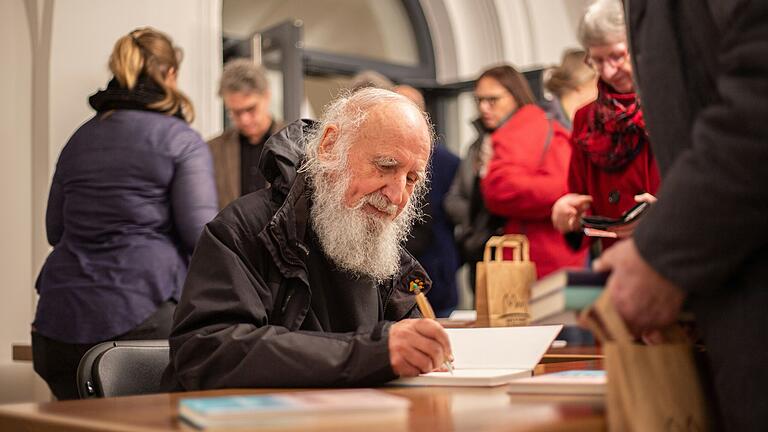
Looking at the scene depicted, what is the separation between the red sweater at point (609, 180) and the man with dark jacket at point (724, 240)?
6.68 feet

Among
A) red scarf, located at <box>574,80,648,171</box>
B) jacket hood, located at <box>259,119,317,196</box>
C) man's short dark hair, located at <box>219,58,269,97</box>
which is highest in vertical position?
man's short dark hair, located at <box>219,58,269,97</box>

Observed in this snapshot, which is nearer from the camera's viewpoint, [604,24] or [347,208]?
[347,208]

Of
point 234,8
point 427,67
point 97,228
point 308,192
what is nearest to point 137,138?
point 97,228

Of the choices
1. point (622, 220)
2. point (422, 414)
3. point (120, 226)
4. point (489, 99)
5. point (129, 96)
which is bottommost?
point (422, 414)

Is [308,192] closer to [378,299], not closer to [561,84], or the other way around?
[378,299]

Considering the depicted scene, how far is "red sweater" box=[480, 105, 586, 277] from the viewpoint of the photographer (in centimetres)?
458

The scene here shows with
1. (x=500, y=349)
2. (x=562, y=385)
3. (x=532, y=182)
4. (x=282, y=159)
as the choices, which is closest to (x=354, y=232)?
(x=282, y=159)

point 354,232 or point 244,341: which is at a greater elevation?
point 354,232

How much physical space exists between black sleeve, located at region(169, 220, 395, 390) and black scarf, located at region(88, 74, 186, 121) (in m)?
1.83

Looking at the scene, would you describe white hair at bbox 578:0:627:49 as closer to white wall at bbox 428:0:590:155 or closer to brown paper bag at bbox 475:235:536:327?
brown paper bag at bbox 475:235:536:327

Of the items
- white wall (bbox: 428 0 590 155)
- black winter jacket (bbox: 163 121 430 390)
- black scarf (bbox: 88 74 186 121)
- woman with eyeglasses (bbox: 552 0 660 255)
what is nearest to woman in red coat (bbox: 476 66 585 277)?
woman with eyeglasses (bbox: 552 0 660 255)

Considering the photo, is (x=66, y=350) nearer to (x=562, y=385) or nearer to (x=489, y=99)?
(x=489, y=99)

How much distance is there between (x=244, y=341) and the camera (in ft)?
6.66

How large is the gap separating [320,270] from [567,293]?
1217mm
